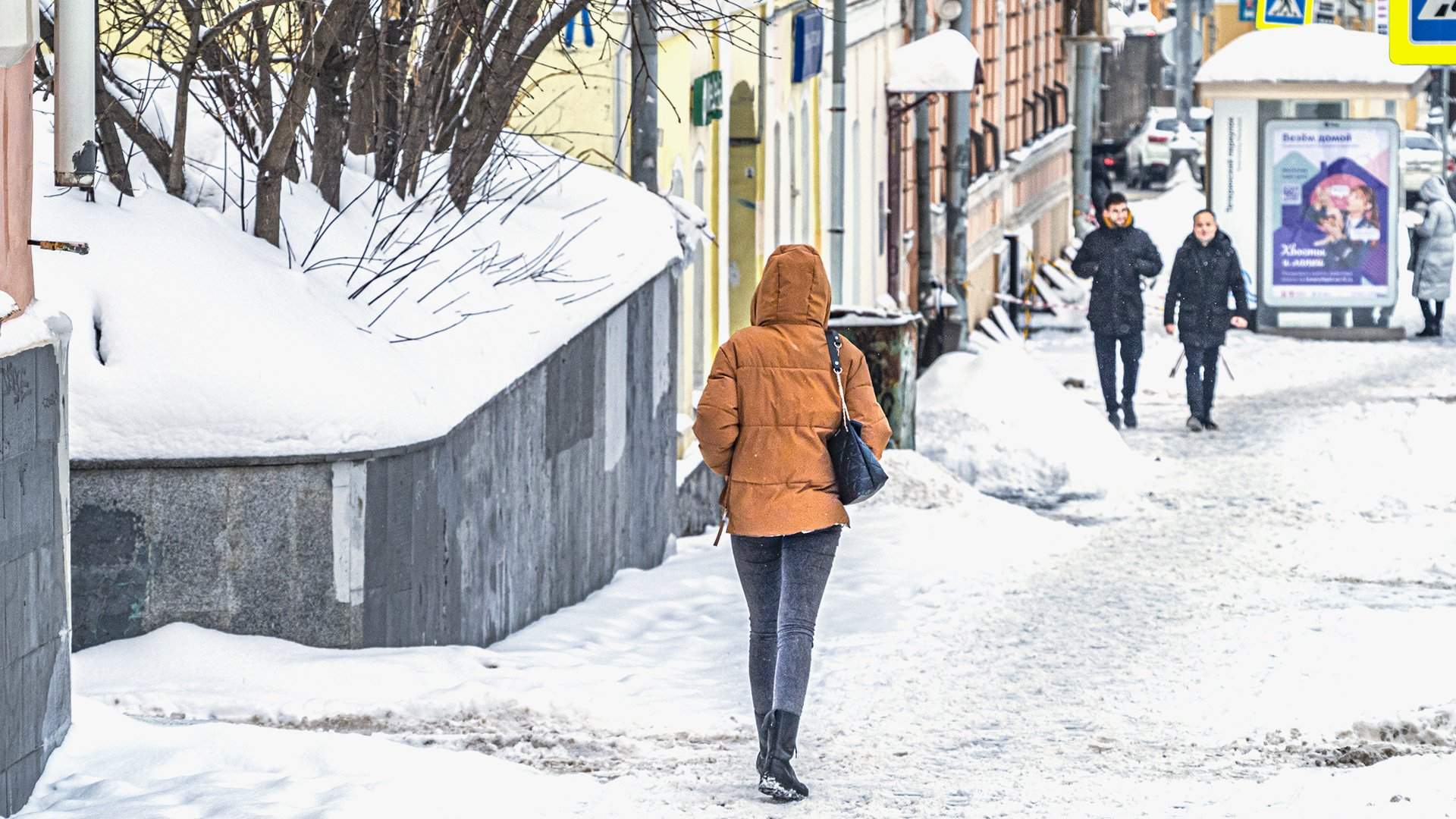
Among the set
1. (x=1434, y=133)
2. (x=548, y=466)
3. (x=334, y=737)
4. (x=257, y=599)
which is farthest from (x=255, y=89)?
(x=1434, y=133)

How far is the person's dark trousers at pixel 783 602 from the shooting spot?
268 inches

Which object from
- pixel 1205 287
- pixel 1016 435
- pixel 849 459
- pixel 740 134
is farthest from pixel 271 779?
pixel 740 134

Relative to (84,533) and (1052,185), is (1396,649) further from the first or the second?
(1052,185)

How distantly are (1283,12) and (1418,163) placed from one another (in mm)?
18369

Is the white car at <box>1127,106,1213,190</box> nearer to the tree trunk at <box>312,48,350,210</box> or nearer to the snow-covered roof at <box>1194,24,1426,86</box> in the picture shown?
the snow-covered roof at <box>1194,24,1426,86</box>

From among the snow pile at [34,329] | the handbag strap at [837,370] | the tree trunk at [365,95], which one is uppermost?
the tree trunk at [365,95]

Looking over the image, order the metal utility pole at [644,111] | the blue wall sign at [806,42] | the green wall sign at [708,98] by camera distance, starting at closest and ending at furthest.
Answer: the metal utility pole at [644,111] < the green wall sign at [708,98] < the blue wall sign at [806,42]

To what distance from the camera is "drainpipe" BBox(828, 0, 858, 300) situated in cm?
1923

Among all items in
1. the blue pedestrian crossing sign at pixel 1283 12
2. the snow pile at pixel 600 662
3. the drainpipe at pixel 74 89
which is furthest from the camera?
the blue pedestrian crossing sign at pixel 1283 12

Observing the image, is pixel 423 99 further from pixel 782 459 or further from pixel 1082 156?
pixel 1082 156

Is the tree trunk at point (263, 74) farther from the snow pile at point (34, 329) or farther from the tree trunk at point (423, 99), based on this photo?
the snow pile at point (34, 329)

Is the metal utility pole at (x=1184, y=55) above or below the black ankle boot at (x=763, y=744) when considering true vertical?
above

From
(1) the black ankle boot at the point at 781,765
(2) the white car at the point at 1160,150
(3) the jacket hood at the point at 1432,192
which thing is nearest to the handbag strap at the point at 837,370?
(1) the black ankle boot at the point at 781,765

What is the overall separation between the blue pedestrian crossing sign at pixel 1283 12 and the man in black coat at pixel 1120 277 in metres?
7.20
